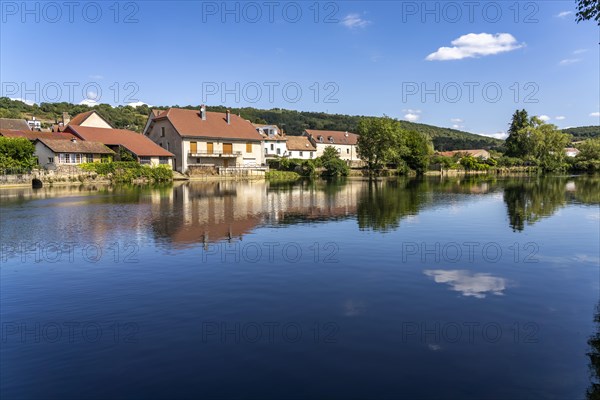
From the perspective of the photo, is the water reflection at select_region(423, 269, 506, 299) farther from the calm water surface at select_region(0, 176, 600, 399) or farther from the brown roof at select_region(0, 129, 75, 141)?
the brown roof at select_region(0, 129, 75, 141)

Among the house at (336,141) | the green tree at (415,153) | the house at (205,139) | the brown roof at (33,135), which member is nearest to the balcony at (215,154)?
the house at (205,139)

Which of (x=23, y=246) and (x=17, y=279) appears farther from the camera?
(x=23, y=246)

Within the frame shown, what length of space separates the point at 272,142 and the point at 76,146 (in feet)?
143

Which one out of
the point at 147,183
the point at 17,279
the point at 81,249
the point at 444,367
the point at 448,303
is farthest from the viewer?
the point at 147,183

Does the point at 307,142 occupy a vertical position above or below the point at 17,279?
above

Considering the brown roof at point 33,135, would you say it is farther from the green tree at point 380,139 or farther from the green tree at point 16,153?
the green tree at point 380,139

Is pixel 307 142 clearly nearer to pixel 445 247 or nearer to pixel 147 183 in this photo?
pixel 147 183

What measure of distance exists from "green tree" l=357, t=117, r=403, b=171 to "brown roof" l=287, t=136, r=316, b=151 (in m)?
15.2

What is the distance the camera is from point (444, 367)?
7617 millimetres

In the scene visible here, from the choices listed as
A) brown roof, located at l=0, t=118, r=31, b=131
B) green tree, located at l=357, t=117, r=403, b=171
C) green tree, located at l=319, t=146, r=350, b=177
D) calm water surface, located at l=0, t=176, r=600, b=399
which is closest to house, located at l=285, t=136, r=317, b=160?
green tree, located at l=319, t=146, r=350, b=177

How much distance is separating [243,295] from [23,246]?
11128mm

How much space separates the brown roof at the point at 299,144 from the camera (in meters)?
96.9

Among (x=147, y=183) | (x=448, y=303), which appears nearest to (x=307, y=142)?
(x=147, y=183)

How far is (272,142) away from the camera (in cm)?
9319
